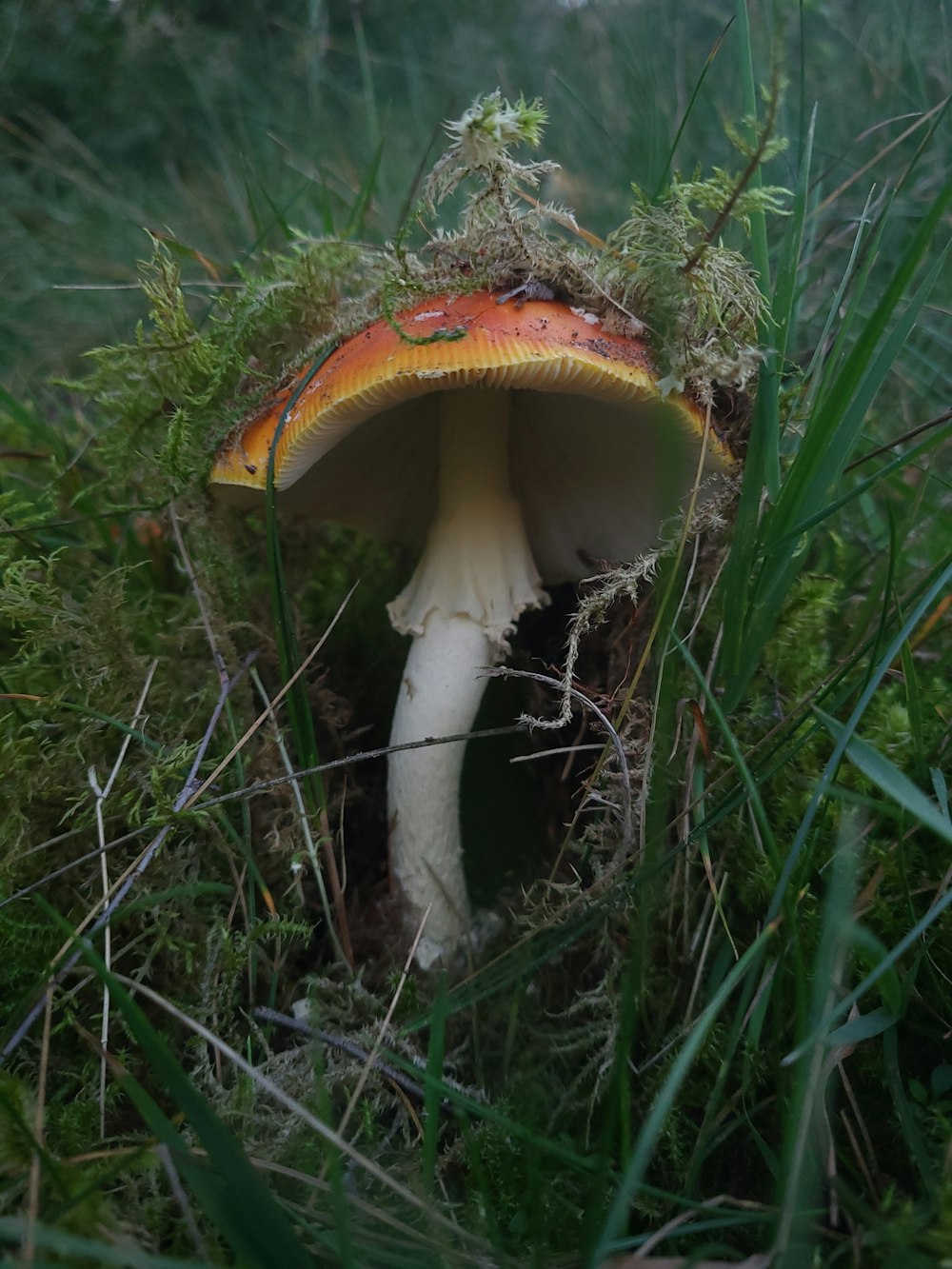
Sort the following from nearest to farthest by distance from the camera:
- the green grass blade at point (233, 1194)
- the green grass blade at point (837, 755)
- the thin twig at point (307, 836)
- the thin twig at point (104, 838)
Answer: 1. the green grass blade at point (233, 1194)
2. the green grass blade at point (837, 755)
3. the thin twig at point (104, 838)
4. the thin twig at point (307, 836)

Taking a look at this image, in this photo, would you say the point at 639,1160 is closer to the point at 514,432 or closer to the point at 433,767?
the point at 433,767

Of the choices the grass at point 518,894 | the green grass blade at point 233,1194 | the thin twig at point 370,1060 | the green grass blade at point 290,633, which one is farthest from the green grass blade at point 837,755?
the green grass blade at point 290,633

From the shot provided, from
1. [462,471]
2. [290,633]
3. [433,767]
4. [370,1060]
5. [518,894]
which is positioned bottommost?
[518,894]

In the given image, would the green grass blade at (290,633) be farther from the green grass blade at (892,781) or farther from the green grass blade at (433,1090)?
the green grass blade at (892,781)

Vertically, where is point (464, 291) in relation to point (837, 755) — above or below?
above

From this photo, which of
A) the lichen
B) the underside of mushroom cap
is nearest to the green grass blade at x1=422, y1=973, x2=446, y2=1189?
the underside of mushroom cap

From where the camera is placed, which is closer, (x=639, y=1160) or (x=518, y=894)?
(x=639, y=1160)

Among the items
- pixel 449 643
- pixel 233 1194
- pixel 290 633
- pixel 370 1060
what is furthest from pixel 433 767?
pixel 233 1194
